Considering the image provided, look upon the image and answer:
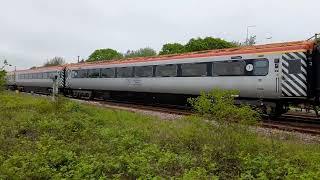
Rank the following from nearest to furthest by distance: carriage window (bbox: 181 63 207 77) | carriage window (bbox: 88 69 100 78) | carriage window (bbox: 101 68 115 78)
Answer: carriage window (bbox: 181 63 207 77)
carriage window (bbox: 101 68 115 78)
carriage window (bbox: 88 69 100 78)

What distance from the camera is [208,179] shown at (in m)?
7.05

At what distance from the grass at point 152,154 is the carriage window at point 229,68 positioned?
6198mm

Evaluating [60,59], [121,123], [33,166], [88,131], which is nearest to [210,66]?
[121,123]

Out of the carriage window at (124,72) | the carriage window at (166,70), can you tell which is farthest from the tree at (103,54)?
the carriage window at (166,70)

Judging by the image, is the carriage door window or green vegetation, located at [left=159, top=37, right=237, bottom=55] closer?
the carriage door window

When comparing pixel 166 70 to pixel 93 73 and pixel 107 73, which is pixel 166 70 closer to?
pixel 107 73

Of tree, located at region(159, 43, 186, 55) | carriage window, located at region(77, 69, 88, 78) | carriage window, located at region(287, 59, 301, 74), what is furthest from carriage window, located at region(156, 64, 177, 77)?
tree, located at region(159, 43, 186, 55)

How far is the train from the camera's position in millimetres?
15664

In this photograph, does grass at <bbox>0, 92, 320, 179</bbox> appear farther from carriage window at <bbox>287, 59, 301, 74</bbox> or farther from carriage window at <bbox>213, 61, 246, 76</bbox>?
carriage window at <bbox>213, 61, 246, 76</bbox>

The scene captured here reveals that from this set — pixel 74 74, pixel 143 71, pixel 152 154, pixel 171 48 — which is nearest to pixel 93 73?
pixel 74 74

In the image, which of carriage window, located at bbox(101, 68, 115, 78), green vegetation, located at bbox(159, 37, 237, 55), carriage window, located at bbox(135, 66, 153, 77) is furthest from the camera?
green vegetation, located at bbox(159, 37, 237, 55)

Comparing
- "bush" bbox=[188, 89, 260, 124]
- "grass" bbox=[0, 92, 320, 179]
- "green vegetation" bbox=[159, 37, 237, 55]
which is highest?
"green vegetation" bbox=[159, 37, 237, 55]

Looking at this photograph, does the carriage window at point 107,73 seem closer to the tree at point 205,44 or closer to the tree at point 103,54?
the tree at point 205,44

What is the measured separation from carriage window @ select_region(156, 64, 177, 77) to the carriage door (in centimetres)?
662
